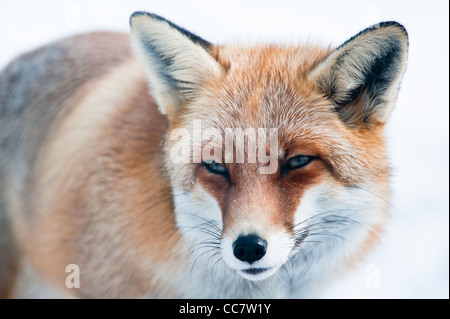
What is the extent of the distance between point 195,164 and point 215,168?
0.36 feet

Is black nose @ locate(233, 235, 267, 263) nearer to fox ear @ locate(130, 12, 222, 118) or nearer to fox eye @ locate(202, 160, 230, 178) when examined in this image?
fox eye @ locate(202, 160, 230, 178)

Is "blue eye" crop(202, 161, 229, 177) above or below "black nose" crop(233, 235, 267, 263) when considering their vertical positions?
above

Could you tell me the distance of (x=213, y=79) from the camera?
7.29ft

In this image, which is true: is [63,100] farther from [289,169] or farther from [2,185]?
[289,169]

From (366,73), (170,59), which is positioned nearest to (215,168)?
(170,59)

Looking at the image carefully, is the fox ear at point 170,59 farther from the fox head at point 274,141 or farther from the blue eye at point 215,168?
the blue eye at point 215,168

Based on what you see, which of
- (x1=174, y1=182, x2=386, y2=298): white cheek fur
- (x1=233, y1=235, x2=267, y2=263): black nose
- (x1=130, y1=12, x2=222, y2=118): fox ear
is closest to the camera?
(x1=233, y1=235, x2=267, y2=263): black nose

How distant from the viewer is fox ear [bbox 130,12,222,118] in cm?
214

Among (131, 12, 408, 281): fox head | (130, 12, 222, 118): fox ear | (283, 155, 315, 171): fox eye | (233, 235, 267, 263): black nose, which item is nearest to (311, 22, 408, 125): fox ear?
(131, 12, 408, 281): fox head

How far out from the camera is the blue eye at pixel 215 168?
6.66 ft

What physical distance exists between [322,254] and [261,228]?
65cm

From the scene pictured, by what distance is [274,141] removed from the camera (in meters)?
1.96

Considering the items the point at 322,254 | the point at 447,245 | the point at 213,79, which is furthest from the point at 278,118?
the point at 447,245

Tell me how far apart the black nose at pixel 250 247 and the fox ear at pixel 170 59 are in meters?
0.79
